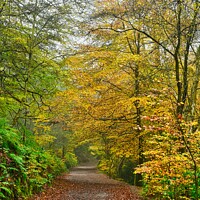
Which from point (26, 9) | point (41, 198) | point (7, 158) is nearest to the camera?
point (7, 158)

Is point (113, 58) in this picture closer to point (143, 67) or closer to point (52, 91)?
point (143, 67)

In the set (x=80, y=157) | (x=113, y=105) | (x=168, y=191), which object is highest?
(x=113, y=105)

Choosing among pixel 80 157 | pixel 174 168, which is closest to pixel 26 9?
pixel 174 168

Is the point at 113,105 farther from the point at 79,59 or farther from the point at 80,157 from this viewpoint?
the point at 80,157

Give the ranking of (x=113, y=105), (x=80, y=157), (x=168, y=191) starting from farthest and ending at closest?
(x=80, y=157)
(x=113, y=105)
(x=168, y=191)

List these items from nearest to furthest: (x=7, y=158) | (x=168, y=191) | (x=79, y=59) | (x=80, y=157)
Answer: (x=7, y=158) < (x=168, y=191) < (x=79, y=59) < (x=80, y=157)

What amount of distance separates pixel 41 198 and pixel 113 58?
6601 mm

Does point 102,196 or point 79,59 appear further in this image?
point 79,59

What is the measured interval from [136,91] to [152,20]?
396cm

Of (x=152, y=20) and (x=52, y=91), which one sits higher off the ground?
(x=152, y=20)

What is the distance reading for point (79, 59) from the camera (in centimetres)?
1143

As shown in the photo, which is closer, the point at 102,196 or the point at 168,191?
the point at 168,191

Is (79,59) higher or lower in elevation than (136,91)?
higher

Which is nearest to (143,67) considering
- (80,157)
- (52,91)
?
(52,91)
